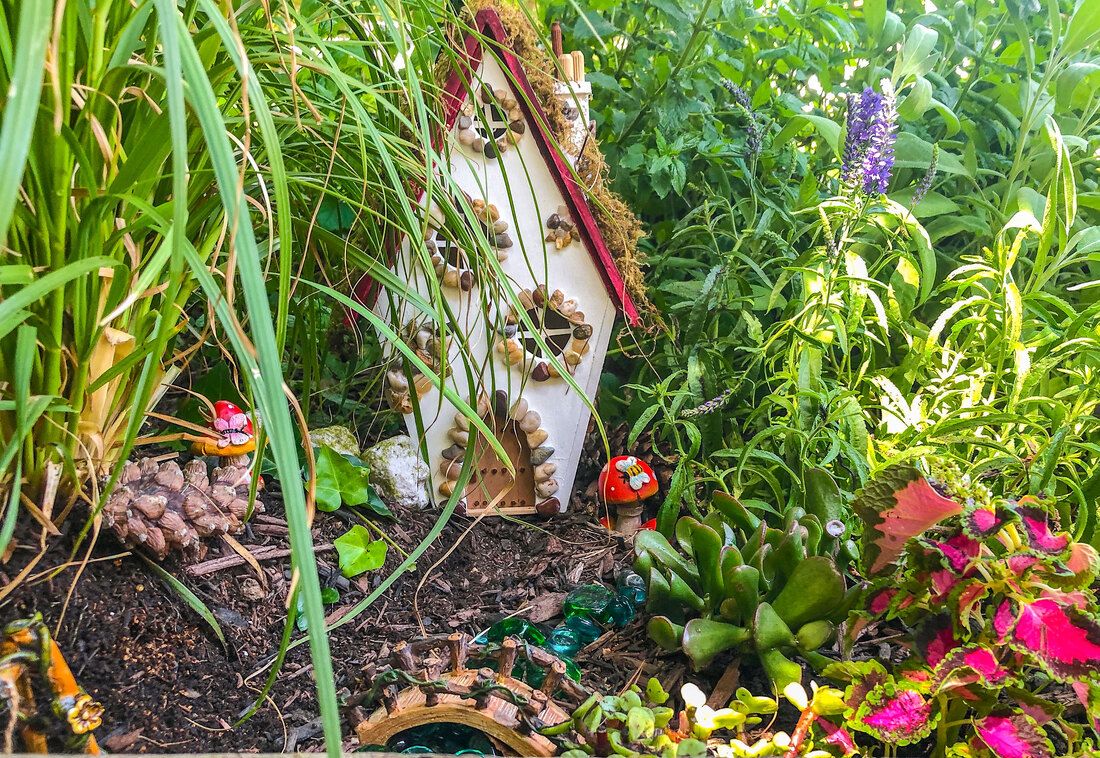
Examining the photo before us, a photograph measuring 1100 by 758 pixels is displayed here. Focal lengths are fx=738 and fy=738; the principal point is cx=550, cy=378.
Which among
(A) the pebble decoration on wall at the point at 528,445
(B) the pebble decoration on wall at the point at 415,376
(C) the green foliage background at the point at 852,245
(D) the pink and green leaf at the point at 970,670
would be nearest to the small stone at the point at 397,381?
(B) the pebble decoration on wall at the point at 415,376

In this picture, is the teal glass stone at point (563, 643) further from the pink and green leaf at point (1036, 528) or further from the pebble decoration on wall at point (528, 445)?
the pink and green leaf at point (1036, 528)

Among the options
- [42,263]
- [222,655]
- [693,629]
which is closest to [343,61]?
[42,263]

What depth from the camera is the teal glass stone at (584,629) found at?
1097 millimetres

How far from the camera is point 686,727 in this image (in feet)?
2.65

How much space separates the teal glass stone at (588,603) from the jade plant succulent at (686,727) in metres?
0.31

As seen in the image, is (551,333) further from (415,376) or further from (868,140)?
(868,140)

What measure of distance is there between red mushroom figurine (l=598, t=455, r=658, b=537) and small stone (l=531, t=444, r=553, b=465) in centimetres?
11

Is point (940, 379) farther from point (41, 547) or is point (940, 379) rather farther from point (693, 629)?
point (41, 547)

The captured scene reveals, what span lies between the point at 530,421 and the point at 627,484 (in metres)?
0.22

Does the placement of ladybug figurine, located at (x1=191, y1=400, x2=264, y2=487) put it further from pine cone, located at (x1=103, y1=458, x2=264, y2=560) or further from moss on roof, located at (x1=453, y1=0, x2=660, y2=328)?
moss on roof, located at (x1=453, y1=0, x2=660, y2=328)

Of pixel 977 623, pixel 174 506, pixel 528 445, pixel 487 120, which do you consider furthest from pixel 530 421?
pixel 977 623

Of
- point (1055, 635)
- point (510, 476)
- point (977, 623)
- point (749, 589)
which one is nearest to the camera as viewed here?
point (1055, 635)

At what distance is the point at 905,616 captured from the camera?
847mm

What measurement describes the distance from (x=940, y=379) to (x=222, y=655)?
113cm
